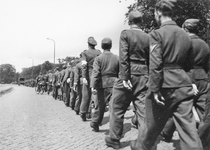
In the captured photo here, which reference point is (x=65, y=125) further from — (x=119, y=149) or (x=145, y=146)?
(x=145, y=146)

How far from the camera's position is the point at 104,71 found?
5.91 m

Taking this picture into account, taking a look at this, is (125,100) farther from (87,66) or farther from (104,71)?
(87,66)

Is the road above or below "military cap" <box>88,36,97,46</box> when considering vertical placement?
below

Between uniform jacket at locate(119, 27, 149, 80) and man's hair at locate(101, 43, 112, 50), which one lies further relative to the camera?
man's hair at locate(101, 43, 112, 50)

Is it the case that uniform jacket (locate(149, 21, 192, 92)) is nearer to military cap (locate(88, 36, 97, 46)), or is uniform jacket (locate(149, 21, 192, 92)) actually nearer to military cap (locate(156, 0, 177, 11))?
military cap (locate(156, 0, 177, 11))

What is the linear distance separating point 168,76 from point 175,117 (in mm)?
497

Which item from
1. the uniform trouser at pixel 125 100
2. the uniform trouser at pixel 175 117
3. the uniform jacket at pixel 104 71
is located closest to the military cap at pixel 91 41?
the uniform jacket at pixel 104 71

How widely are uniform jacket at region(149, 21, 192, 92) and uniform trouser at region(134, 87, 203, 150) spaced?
12 cm

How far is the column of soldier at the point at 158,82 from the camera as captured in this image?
9.91 ft

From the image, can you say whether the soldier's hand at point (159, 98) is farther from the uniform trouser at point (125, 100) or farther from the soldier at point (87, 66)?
the soldier at point (87, 66)

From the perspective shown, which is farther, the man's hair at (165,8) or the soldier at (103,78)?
the soldier at (103,78)

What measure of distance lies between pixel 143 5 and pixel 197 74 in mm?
15722

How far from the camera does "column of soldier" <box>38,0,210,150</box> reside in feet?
9.91

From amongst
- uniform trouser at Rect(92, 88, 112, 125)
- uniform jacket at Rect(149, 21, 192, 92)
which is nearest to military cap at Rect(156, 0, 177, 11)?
uniform jacket at Rect(149, 21, 192, 92)
